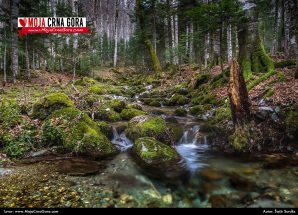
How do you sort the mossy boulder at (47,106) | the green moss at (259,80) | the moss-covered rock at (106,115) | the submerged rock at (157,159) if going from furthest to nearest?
the green moss at (259,80)
the moss-covered rock at (106,115)
the mossy boulder at (47,106)
the submerged rock at (157,159)

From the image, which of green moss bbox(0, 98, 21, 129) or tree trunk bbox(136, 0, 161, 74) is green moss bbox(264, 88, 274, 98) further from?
tree trunk bbox(136, 0, 161, 74)

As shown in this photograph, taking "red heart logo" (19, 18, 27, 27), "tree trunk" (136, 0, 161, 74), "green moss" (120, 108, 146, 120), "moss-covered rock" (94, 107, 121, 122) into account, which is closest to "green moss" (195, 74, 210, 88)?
"green moss" (120, 108, 146, 120)

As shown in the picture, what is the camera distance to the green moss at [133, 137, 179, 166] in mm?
7564

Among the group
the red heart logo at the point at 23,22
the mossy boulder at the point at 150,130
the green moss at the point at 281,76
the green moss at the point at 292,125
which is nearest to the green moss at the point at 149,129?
the mossy boulder at the point at 150,130

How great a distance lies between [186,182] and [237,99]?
3272 millimetres

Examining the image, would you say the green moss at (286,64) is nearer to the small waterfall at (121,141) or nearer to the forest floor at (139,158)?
the forest floor at (139,158)

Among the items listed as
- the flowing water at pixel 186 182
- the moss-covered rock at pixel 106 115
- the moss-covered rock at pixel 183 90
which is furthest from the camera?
the moss-covered rock at pixel 183 90

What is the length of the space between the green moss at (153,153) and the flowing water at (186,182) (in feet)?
0.95

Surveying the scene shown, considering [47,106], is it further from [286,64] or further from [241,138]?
[286,64]

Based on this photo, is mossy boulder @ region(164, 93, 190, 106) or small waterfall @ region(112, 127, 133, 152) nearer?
small waterfall @ region(112, 127, 133, 152)

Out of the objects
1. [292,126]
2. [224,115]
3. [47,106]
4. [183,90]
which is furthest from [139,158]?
[183,90]

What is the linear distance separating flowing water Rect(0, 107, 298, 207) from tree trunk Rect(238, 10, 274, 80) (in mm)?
6815

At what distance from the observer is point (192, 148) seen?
937cm

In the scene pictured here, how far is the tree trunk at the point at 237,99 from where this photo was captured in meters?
8.17
